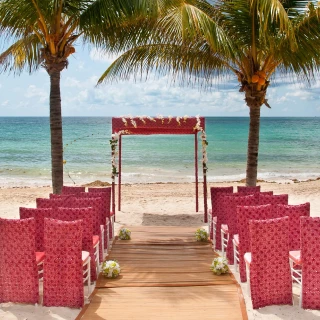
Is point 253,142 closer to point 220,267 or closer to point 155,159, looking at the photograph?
point 220,267

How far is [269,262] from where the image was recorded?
4.79 m

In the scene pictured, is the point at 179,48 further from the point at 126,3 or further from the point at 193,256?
the point at 193,256

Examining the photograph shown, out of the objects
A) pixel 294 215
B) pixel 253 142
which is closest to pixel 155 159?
pixel 253 142

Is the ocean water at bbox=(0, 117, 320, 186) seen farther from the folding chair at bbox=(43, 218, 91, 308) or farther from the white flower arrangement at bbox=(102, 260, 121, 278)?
the folding chair at bbox=(43, 218, 91, 308)

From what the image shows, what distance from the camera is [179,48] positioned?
9695mm

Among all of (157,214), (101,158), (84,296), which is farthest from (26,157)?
(84,296)

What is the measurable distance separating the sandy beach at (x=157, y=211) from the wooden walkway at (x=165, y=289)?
243 mm

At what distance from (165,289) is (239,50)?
545 cm

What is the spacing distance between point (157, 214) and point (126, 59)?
3624 mm

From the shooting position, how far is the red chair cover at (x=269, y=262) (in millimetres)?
4750

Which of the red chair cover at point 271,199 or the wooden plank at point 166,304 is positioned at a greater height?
the red chair cover at point 271,199

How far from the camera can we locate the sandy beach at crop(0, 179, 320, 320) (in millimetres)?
4652

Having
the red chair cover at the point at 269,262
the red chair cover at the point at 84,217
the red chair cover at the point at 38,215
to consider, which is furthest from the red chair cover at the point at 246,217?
the red chair cover at the point at 38,215

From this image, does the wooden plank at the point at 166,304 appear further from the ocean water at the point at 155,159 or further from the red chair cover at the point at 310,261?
the ocean water at the point at 155,159
